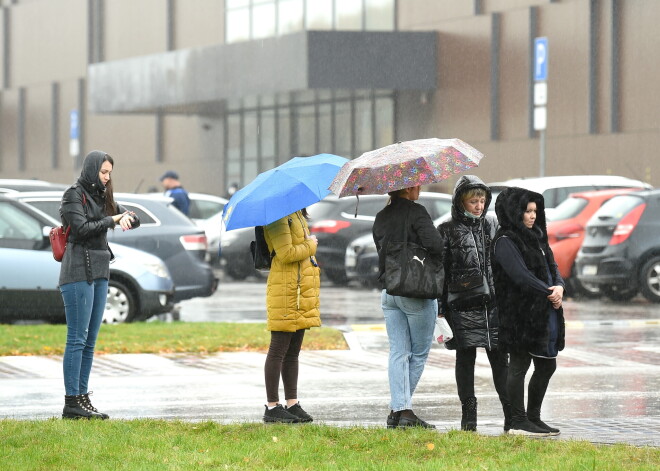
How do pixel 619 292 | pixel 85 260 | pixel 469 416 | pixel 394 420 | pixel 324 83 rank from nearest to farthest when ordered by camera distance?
pixel 469 416
pixel 394 420
pixel 85 260
pixel 619 292
pixel 324 83

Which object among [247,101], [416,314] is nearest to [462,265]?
[416,314]

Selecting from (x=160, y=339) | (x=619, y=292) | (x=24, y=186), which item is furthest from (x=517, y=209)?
(x=24, y=186)

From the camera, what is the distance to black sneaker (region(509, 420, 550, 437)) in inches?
338

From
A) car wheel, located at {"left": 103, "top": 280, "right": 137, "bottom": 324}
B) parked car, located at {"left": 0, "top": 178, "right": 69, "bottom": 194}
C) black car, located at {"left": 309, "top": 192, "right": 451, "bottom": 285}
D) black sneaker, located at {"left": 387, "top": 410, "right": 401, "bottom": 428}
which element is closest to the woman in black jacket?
black sneaker, located at {"left": 387, "top": 410, "right": 401, "bottom": 428}

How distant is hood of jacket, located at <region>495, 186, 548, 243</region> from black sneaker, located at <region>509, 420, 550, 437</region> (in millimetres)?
1121

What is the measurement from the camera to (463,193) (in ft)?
28.2

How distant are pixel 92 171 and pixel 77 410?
61.9 inches

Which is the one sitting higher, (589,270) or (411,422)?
(589,270)

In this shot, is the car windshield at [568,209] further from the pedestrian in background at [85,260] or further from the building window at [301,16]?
the building window at [301,16]

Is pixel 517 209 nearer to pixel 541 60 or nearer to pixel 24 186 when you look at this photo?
pixel 24 186

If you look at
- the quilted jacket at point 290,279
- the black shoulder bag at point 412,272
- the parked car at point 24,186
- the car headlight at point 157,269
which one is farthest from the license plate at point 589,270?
the black shoulder bag at point 412,272

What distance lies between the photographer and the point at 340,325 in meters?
17.1

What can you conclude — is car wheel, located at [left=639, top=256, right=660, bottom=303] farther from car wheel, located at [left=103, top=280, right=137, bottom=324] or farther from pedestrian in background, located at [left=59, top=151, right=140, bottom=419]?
pedestrian in background, located at [left=59, top=151, right=140, bottom=419]

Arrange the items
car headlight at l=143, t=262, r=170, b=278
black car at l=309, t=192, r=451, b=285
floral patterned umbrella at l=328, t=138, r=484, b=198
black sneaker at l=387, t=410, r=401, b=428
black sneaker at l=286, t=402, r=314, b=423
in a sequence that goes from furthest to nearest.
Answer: black car at l=309, t=192, r=451, b=285 → car headlight at l=143, t=262, r=170, b=278 → black sneaker at l=286, t=402, r=314, b=423 → black sneaker at l=387, t=410, r=401, b=428 → floral patterned umbrella at l=328, t=138, r=484, b=198
